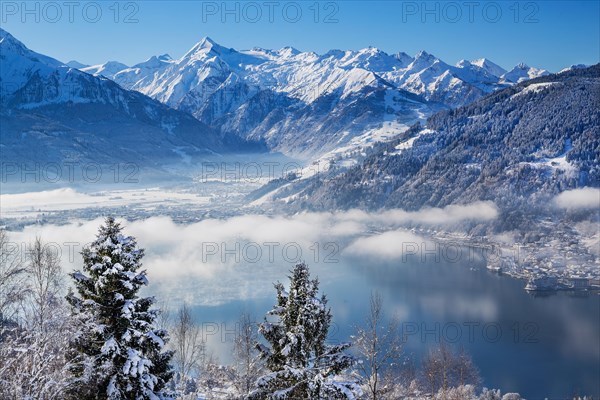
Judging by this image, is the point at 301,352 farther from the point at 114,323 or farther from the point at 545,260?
the point at 545,260

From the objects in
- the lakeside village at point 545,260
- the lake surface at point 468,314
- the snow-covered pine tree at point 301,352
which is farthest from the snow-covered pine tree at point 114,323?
the lakeside village at point 545,260

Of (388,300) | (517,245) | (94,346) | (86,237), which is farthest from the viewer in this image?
(517,245)

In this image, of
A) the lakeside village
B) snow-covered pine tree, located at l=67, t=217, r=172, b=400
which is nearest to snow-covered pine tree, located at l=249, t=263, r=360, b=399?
snow-covered pine tree, located at l=67, t=217, r=172, b=400

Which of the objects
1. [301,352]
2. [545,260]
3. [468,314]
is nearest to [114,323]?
[301,352]

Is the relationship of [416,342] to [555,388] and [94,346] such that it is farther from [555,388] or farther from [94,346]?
[94,346]

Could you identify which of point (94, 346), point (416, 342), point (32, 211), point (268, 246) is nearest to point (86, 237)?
point (268, 246)

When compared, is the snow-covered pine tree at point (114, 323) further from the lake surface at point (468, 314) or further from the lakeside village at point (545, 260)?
the lakeside village at point (545, 260)

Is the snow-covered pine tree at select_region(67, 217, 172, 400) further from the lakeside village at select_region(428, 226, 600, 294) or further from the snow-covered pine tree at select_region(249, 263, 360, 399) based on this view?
the lakeside village at select_region(428, 226, 600, 294)
